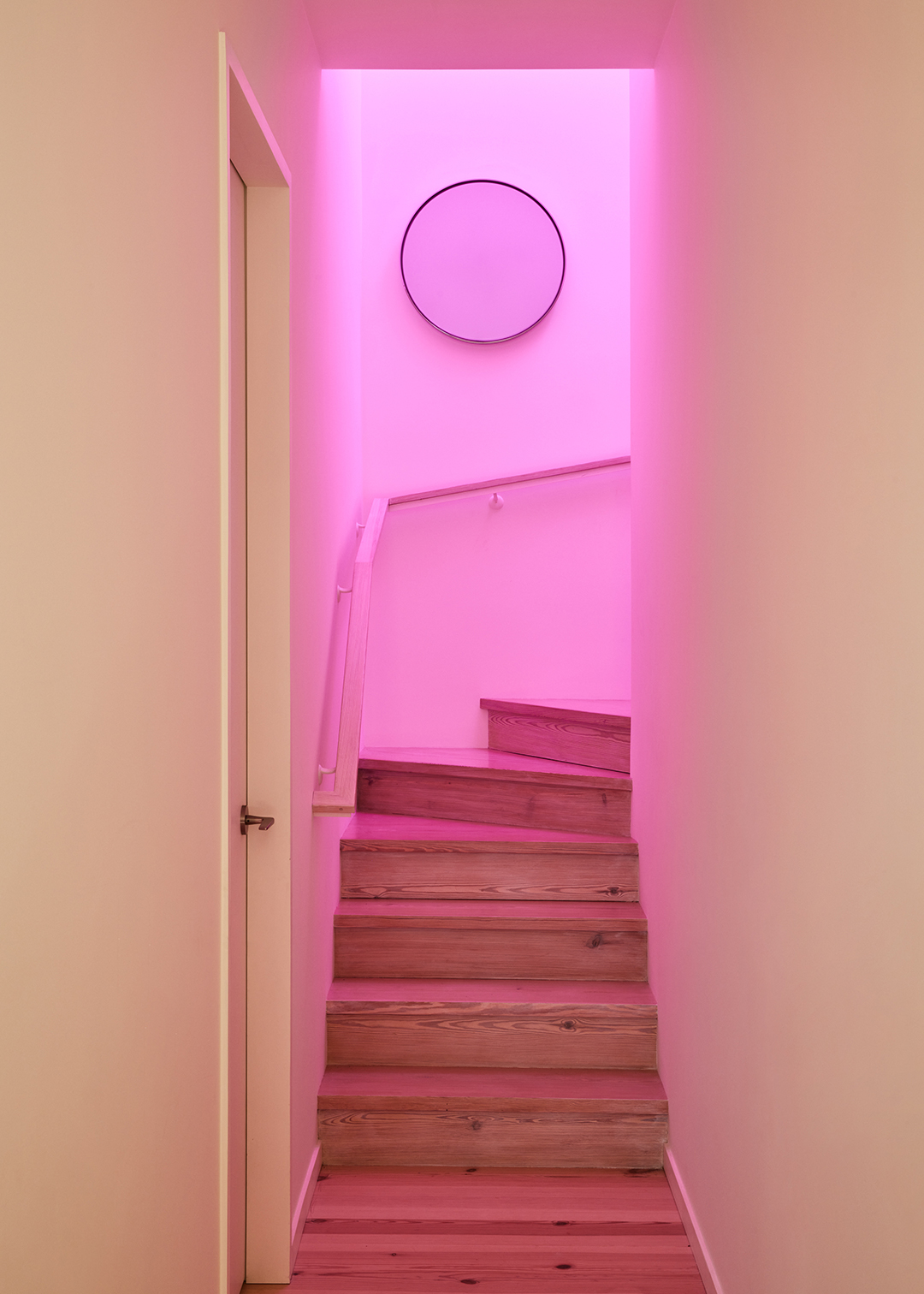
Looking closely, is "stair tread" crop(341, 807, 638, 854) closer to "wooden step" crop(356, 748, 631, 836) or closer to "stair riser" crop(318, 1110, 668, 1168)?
"wooden step" crop(356, 748, 631, 836)

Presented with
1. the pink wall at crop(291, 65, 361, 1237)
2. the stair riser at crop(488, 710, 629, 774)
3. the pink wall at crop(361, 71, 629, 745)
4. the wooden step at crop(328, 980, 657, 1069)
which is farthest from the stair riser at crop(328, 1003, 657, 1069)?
the pink wall at crop(361, 71, 629, 745)

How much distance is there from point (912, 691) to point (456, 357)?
314cm

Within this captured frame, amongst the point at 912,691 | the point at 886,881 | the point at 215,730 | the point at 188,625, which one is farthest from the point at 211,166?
the point at 886,881

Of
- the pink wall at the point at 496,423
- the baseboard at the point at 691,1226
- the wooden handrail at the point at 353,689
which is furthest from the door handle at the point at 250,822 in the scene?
the pink wall at the point at 496,423

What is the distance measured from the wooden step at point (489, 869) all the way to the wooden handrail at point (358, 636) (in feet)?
1.12

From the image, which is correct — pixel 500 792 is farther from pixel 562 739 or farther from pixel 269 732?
pixel 269 732

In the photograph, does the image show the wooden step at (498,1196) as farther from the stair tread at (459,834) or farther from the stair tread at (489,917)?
the stair tread at (459,834)

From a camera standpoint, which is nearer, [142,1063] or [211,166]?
[142,1063]

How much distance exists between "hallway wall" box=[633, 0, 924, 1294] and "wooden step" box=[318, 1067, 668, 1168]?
15 cm

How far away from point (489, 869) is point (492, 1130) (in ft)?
2.51

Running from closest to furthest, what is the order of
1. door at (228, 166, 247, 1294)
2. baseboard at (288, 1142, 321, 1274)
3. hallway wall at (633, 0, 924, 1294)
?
1. hallway wall at (633, 0, 924, 1294)
2. door at (228, 166, 247, 1294)
3. baseboard at (288, 1142, 321, 1274)

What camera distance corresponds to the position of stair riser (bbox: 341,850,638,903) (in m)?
3.16

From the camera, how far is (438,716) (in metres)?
4.02

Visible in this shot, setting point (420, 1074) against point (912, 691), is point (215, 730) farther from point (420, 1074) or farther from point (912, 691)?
point (420, 1074)
